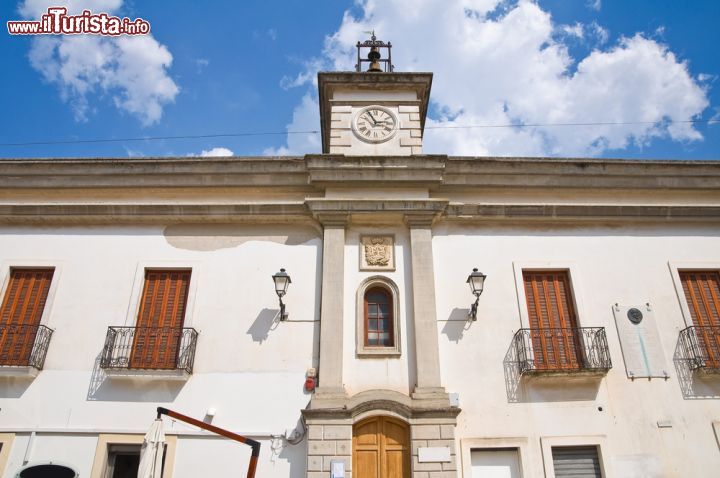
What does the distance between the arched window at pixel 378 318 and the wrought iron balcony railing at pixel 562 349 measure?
252 centimetres

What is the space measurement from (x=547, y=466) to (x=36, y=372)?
975 cm

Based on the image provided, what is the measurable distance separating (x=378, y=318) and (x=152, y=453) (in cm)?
481

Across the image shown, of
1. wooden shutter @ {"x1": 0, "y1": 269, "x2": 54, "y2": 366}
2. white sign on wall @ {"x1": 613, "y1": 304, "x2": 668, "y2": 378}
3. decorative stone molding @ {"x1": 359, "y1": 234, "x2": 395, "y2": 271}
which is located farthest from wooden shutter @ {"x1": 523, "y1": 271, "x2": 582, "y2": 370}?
wooden shutter @ {"x1": 0, "y1": 269, "x2": 54, "y2": 366}

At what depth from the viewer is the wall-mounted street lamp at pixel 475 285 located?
1021 centimetres

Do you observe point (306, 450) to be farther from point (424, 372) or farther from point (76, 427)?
point (76, 427)

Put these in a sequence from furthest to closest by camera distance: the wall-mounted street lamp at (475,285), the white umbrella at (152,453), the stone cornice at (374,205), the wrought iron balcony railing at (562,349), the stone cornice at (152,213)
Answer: the stone cornice at (152,213) → the stone cornice at (374,205) → the wall-mounted street lamp at (475,285) → the wrought iron balcony railing at (562,349) → the white umbrella at (152,453)

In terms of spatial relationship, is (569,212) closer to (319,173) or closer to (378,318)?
(378,318)

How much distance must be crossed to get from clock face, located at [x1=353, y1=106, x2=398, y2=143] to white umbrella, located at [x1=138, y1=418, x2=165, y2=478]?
7.68 m

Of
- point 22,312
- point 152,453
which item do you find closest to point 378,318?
point 152,453

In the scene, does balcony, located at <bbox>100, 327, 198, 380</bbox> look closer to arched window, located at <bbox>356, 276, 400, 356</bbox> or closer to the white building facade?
the white building facade

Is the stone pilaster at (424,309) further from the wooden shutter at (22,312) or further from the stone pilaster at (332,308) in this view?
the wooden shutter at (22,312)

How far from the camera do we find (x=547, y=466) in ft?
30.2

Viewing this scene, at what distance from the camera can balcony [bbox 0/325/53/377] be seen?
387 inches

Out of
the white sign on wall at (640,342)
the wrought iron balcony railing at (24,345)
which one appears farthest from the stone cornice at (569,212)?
the wrought iron balcony railing at (24,345)
